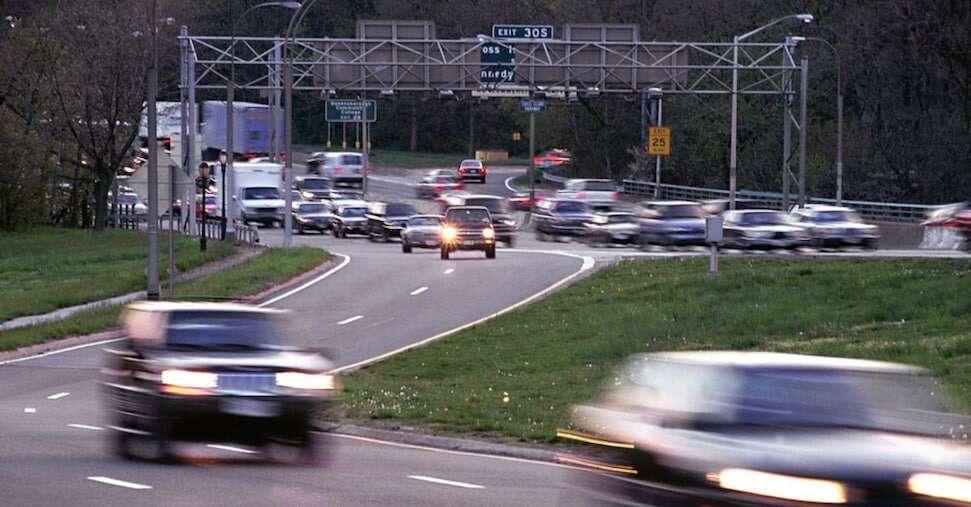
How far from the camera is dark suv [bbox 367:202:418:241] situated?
2499 inches

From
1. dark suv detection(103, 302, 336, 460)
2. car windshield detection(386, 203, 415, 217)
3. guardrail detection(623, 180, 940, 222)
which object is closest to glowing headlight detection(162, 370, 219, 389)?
dark suv detection(103, 302, 336, 460)

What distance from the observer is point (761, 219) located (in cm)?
4953

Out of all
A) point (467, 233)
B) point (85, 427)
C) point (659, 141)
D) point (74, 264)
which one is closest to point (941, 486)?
point (85, 427)

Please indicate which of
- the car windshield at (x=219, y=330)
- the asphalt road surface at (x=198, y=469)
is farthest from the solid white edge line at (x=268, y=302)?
the car windshield at (x=219, y=330)

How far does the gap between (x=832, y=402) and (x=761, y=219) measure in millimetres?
39939

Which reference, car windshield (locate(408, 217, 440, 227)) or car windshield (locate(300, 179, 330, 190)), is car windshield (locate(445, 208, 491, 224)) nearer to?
car windshield (locate(408, 217, 440, 227))

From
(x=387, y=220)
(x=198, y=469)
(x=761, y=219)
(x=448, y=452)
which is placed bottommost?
(x=448, y=452)

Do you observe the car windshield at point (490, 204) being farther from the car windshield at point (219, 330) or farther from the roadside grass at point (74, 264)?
the car windshield at point (219, 330)

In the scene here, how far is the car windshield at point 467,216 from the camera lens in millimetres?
49969

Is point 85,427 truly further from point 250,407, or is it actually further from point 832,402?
point 832,402

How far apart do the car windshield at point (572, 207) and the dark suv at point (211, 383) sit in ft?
151

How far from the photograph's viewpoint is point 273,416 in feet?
50.3

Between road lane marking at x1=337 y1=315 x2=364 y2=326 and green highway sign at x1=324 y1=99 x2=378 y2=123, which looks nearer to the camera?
road lane marking at x1=337 y1=315 x2=364 y2=326

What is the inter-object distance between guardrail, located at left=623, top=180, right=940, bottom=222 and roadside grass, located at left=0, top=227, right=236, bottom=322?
1117 inches
